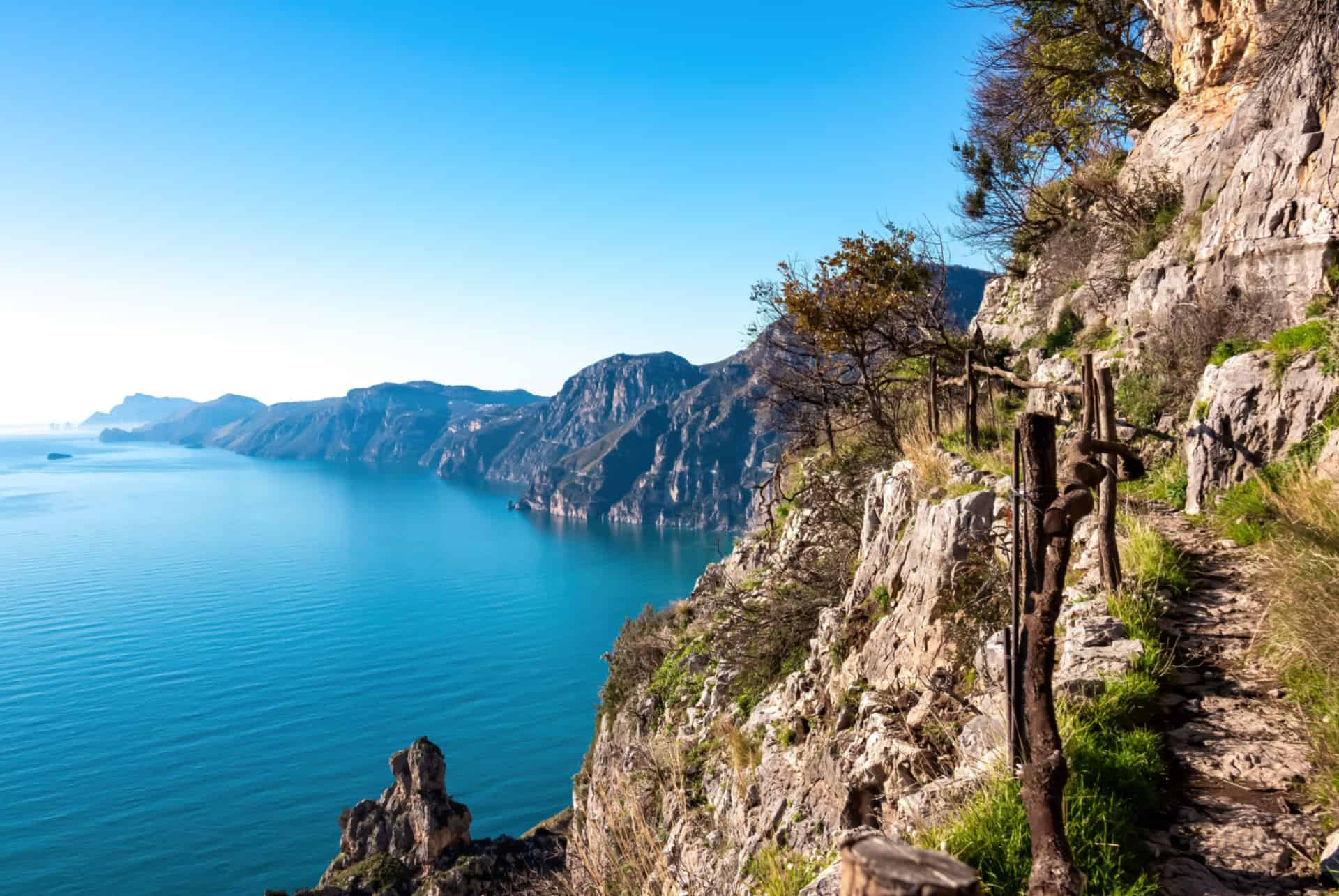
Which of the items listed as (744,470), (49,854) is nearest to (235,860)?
(49,854)

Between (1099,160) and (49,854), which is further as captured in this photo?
(49,854)

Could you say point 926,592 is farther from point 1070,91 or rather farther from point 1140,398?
point 1070,91

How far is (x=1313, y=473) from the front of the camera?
670 centimetres

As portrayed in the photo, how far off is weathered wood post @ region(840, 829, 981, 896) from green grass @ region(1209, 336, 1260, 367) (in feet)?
33.4

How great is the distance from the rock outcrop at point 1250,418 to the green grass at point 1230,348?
1.57 metres

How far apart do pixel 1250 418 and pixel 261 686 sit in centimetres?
7468

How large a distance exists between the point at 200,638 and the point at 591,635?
41.0 meters

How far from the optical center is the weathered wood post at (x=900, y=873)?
1.71 metres

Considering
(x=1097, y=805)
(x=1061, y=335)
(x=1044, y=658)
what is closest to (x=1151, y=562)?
(x=1097, y=805)

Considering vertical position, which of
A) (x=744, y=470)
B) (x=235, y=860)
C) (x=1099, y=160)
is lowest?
(x=235, y=860)

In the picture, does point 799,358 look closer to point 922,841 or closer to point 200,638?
point 922,841

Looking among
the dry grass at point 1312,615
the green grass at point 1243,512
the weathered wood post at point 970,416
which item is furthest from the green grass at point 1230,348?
the dry grass at point 1312,615

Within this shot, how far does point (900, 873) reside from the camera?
177 centimetres

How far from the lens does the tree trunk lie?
3.15 metres
